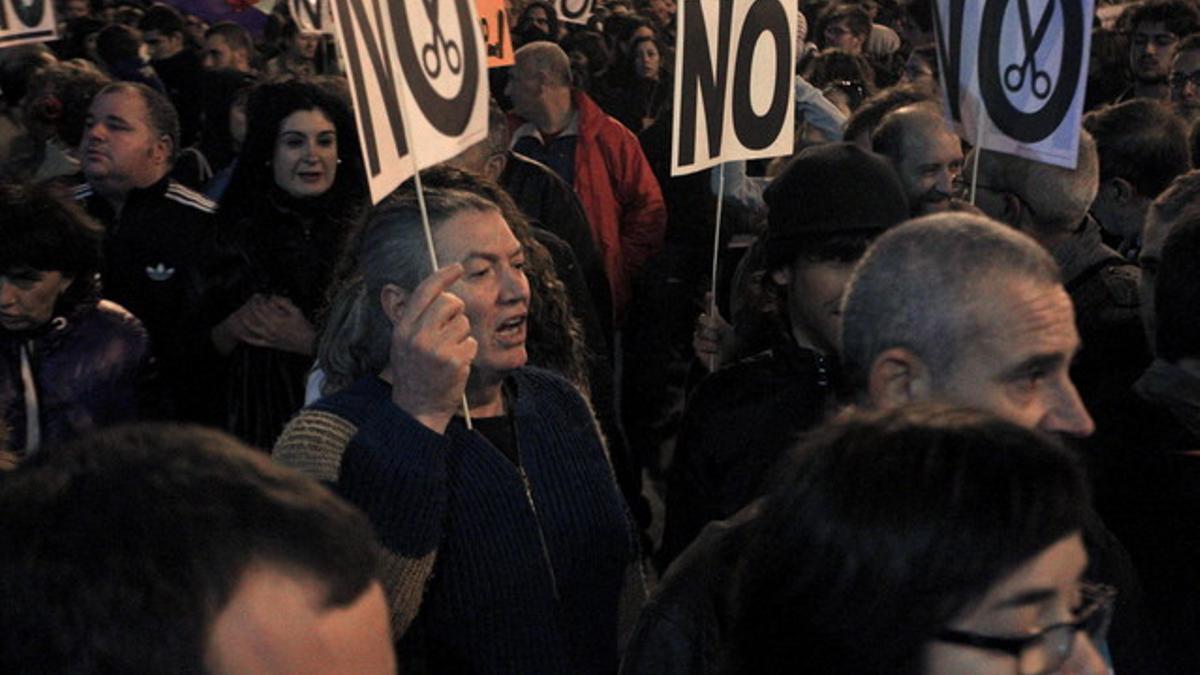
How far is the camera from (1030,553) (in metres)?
1.87

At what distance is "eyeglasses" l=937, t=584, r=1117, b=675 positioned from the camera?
1.85m

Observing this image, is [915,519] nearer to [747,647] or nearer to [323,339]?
[747,647]

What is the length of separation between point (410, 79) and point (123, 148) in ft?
10.2

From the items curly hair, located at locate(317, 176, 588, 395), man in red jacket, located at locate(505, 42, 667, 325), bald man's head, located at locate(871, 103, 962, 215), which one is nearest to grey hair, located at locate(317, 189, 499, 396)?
curly hair, located at locate(317, 176, 588, 395)

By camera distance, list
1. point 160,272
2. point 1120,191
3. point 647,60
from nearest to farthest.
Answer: point 1120,191, point 160,272, point 647,60

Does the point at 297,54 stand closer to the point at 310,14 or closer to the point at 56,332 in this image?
the point at 310,14

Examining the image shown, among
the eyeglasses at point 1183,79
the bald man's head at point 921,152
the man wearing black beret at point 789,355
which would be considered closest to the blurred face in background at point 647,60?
the eyeglasses at point 1183,79

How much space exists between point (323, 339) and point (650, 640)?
140 centimetres

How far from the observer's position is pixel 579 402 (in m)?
3.67

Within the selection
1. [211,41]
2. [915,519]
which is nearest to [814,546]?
[915,519]

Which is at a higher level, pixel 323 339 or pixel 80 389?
pixel 323 339

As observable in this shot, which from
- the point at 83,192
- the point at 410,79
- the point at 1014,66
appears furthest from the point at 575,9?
the point at 410,79

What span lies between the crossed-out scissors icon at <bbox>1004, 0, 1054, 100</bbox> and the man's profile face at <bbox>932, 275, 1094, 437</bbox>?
2376 millimetres

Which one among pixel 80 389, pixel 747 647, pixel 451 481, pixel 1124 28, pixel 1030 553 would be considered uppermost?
pixel 1030 553
